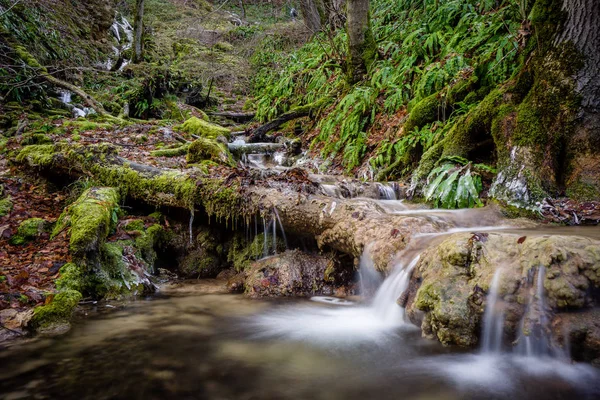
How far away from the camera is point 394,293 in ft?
10.9

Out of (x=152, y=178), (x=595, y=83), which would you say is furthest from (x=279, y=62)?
(x=595, y=83)

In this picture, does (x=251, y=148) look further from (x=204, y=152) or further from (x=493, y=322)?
(x=493, y=322)

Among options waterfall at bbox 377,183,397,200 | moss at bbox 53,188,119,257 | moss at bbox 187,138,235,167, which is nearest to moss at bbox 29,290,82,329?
moss at bbox 53,188,119,257

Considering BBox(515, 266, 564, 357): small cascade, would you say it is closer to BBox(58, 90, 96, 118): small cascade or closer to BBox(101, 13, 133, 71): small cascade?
BBox(58, 90, 96, 118): small cascade

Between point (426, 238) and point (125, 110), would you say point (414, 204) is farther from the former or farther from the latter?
point (125, 110)

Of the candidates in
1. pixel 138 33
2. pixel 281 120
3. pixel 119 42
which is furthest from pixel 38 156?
pixel 119 42

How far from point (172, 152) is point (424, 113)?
16.7 feet

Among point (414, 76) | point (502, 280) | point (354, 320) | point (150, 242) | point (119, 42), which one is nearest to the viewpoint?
point (502, 280)

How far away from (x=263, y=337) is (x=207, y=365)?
68 centimetres

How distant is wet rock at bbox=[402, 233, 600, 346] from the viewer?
217 centimetres

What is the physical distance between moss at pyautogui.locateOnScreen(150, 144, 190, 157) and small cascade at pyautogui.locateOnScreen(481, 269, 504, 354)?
20.7ft

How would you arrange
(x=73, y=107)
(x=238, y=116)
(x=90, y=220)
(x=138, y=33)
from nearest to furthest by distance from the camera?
(x=90, y=220) → (x=73, y=107) → (x=138, y=33) → (x=238, y=116)

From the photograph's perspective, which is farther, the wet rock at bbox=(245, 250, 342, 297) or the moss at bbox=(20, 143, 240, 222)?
the moss at bbox=(20, 143, 240, 222)

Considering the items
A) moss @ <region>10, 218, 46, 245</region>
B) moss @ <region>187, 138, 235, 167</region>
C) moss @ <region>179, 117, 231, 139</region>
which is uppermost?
moss @ <region>179, 117, 231, 139</region>
